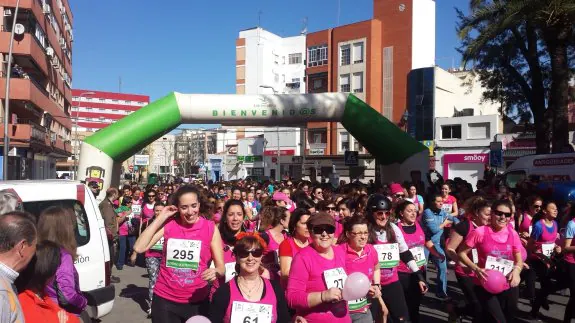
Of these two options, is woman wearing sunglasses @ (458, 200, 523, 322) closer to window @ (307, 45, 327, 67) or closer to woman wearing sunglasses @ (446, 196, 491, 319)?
woman wearing sunglasses @ (446, 196, 491, 319)

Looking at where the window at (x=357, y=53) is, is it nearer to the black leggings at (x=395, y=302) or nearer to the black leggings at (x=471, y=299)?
the black leggings at (x=471, y=299)

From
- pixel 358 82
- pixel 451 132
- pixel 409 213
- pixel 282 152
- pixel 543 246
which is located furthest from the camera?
Result: pixel 282 152

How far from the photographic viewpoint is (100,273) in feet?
16.8

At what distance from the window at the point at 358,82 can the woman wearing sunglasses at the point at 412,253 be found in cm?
3812

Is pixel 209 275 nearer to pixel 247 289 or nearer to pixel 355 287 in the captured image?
pixel 247 289

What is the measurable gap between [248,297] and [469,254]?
9.95 ft

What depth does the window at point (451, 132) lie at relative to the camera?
36.9m

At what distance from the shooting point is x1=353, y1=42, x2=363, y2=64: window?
4319cm

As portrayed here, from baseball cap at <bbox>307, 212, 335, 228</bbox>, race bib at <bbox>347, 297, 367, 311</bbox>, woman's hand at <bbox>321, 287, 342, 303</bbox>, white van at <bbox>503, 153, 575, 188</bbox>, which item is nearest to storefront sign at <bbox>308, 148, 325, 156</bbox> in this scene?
white van at <bbox>503, 153, 575, 188</bbox>

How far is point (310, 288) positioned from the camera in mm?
3654

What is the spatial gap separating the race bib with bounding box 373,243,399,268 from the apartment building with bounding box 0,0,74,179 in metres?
22.0

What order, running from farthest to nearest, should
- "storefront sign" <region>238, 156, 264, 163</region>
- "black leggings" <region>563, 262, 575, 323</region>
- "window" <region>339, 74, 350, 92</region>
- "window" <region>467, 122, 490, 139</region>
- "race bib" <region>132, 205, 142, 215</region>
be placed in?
"storefront sign" <region>238, 156, 264, 163</region> → "window" <region>339, 74, 350, 92</region> → "window" <region>467, 122, 490, 139</region> → "race bib" <region>132, 205, 142, 215</region> → "black leggings" <region>563, 262, 575, 323</region>

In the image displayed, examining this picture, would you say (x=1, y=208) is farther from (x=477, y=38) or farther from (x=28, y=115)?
(x=28, y=115)

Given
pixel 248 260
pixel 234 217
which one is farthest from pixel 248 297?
pixel 234 217
